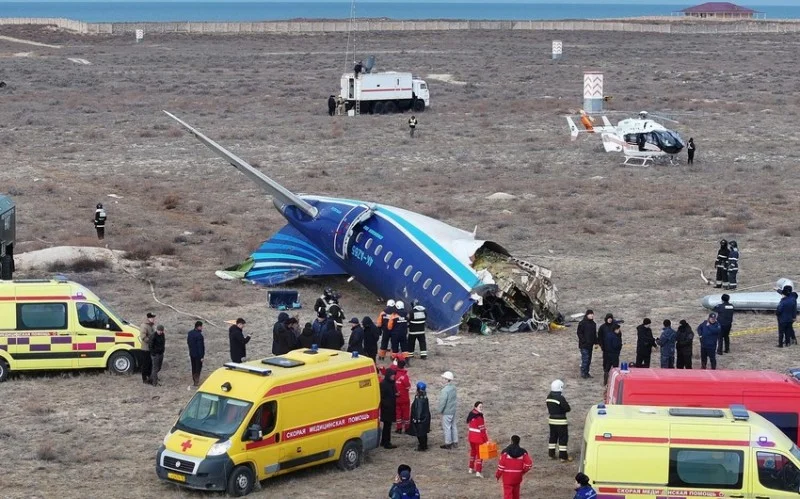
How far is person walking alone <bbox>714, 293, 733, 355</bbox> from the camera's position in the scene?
979 inches

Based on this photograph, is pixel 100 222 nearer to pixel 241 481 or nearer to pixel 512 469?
pixel 241 481

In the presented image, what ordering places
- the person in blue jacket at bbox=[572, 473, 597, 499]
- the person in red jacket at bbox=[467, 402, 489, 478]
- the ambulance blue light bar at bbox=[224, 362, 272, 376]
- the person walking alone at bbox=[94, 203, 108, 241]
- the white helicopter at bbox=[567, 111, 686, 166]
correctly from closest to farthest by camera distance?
the person in blue jacket at bbox=[572, 473, 597, 499]
the ambulance blue light bar at bbox=[224, 362, 272, 376]
the person in red jacket at bbox=[467, 402, 489, 478]
the person walking alone at bbox=[94, 203, 108, 241]
the white helicopter at bbox=[567, 111, 686, 166]

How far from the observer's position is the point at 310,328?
23.2 m

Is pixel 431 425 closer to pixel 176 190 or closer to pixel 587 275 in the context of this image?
pixel 587 275

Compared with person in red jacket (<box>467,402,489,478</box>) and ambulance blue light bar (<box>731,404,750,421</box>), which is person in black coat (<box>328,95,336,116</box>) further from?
ambulance blue light bar (<box>731,404,750,421</box>)

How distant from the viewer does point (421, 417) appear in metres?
19.3

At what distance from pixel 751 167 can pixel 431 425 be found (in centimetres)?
3389

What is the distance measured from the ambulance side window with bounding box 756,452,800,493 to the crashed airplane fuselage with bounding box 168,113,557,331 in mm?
10883

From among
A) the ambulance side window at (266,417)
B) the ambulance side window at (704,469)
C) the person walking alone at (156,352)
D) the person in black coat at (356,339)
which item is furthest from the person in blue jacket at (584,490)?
the person walking alone at (156,352)

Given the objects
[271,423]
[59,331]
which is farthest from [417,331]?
[271,423]

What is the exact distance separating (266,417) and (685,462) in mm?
5530

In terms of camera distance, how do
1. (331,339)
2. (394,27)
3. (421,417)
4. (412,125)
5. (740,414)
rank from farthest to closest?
(394,27)
(412,125)
(331,339)
(421,417)
(740,414)

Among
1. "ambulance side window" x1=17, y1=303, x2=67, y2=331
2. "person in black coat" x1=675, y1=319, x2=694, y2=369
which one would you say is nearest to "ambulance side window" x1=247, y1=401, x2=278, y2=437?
"ambulance side window" x1=17, y1=303, x2=67, y2=331

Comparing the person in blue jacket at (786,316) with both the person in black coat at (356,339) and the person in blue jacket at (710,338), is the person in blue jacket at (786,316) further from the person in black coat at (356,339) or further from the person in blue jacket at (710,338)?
the person in black coat at (356,339)
